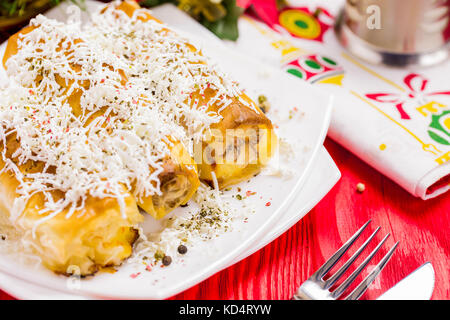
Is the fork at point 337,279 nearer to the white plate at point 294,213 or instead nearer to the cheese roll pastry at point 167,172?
the white plate at point 294,213

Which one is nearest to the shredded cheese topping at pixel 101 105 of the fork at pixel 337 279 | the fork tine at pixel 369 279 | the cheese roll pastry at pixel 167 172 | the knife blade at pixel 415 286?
the cheese roll pastry at pixel 167 172

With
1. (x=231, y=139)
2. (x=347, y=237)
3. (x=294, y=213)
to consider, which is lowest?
(x=347, y=237)

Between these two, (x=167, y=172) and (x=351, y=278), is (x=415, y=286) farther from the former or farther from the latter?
(x=167, y=172)

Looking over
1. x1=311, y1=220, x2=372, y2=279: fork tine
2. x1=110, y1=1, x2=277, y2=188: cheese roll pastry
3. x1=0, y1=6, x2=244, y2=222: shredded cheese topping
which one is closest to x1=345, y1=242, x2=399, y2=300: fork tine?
x1=311, y1=220, x2=372, y2=279: fork tine

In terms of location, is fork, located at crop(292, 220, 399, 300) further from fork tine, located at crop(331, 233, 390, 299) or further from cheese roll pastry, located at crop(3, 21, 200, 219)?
cheese roll pastry, located at crop(3, 21, 200, 219)

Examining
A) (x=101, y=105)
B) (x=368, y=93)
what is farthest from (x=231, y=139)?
(x=368, y=93)

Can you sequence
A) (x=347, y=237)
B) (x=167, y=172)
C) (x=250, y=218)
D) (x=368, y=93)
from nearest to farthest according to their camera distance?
(x=167, y=172) → (x=250, y=218) → (x=347, y=237) → (x=368, y=93)

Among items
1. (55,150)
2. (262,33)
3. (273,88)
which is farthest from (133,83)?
(262,33)
